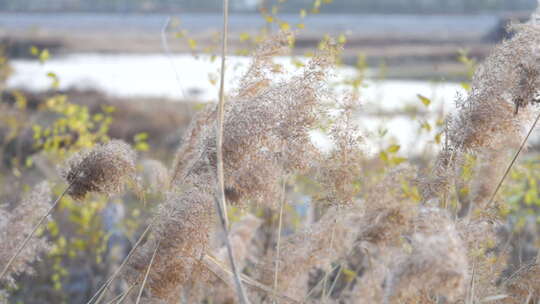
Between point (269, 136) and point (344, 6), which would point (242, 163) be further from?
point (344, 6)

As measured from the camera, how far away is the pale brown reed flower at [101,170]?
1956 millimetres

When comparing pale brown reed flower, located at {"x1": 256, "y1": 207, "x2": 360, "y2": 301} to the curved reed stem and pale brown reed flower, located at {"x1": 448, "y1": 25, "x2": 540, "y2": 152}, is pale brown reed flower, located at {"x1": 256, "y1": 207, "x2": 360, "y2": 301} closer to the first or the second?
pale brown reed flower, located at {"x1": 448, "y1": 25, "x2": 540, "y2": 152}

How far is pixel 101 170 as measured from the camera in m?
1.96

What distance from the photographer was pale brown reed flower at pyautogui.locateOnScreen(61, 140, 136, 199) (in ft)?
6.42

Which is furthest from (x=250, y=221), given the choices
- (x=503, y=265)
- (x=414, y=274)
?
(x=414, y=274)

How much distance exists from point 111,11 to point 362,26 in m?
19.2

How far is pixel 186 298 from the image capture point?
293cm

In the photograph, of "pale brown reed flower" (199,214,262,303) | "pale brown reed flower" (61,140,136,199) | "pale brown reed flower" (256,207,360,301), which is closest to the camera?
"pale brown reed flower" (61,140,136,199)

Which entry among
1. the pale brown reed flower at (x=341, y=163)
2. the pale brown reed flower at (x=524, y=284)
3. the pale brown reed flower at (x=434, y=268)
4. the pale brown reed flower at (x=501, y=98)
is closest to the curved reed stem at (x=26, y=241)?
the pale brown reed flower at (x=341, y=163)

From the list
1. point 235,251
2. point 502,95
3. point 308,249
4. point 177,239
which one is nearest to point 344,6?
point 235,251

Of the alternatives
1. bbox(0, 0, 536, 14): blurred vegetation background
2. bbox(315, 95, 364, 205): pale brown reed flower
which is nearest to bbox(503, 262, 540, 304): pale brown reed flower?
bbox(315, 95, 364, 205): pale brown reed flower

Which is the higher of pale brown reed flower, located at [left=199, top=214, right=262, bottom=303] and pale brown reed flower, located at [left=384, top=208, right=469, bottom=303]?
pale brown reed flower, located at [left=384, top=208, right=469, bottom=303]

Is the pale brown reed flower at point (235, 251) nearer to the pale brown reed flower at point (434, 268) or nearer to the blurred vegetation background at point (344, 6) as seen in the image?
the pale brown reed flower at point (434, 268)

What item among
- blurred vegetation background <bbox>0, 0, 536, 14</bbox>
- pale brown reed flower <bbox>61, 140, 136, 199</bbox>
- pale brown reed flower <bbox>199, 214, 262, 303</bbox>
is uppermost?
pale brown reed flower <bbox>61, 140, 136, 199</bbox>
